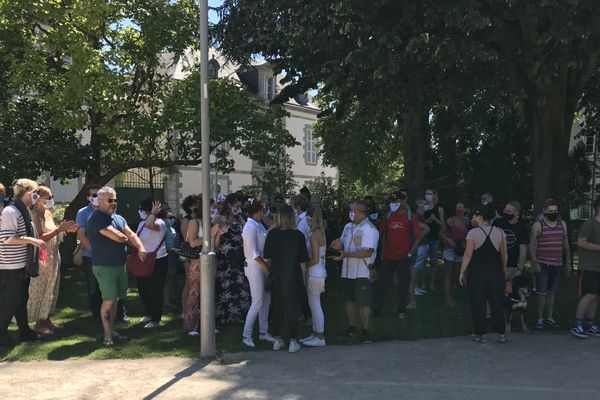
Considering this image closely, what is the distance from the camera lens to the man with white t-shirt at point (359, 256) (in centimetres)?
650

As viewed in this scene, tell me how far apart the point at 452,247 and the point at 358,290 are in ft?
9.26

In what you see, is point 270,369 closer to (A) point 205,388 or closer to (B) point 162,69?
(A) point 205,388

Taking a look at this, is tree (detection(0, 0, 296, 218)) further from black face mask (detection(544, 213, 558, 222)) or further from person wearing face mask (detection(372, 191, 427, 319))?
black face mask (detection(544, 213, 558, 222))

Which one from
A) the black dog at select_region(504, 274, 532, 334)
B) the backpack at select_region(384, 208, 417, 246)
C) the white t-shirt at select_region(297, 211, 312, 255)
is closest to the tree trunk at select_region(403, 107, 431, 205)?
the backpack at select_region(384, 208, 417, 246)

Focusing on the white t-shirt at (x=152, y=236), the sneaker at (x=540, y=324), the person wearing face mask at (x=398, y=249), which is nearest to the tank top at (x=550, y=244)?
the sneaker at (x=540, y=324)

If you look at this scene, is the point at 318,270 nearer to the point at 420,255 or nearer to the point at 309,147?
the point at 420,255

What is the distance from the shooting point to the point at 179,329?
7.19 m

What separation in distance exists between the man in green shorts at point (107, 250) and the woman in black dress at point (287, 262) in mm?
1736

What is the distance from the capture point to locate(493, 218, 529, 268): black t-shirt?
699cm

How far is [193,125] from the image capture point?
11.2 metres

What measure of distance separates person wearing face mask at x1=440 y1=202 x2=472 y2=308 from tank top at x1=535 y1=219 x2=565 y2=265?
4.93 feet

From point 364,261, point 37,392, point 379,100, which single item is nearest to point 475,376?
point 364,261

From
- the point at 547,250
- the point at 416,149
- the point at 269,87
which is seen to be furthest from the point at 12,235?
the point at 269,87

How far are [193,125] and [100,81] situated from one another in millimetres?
2046
